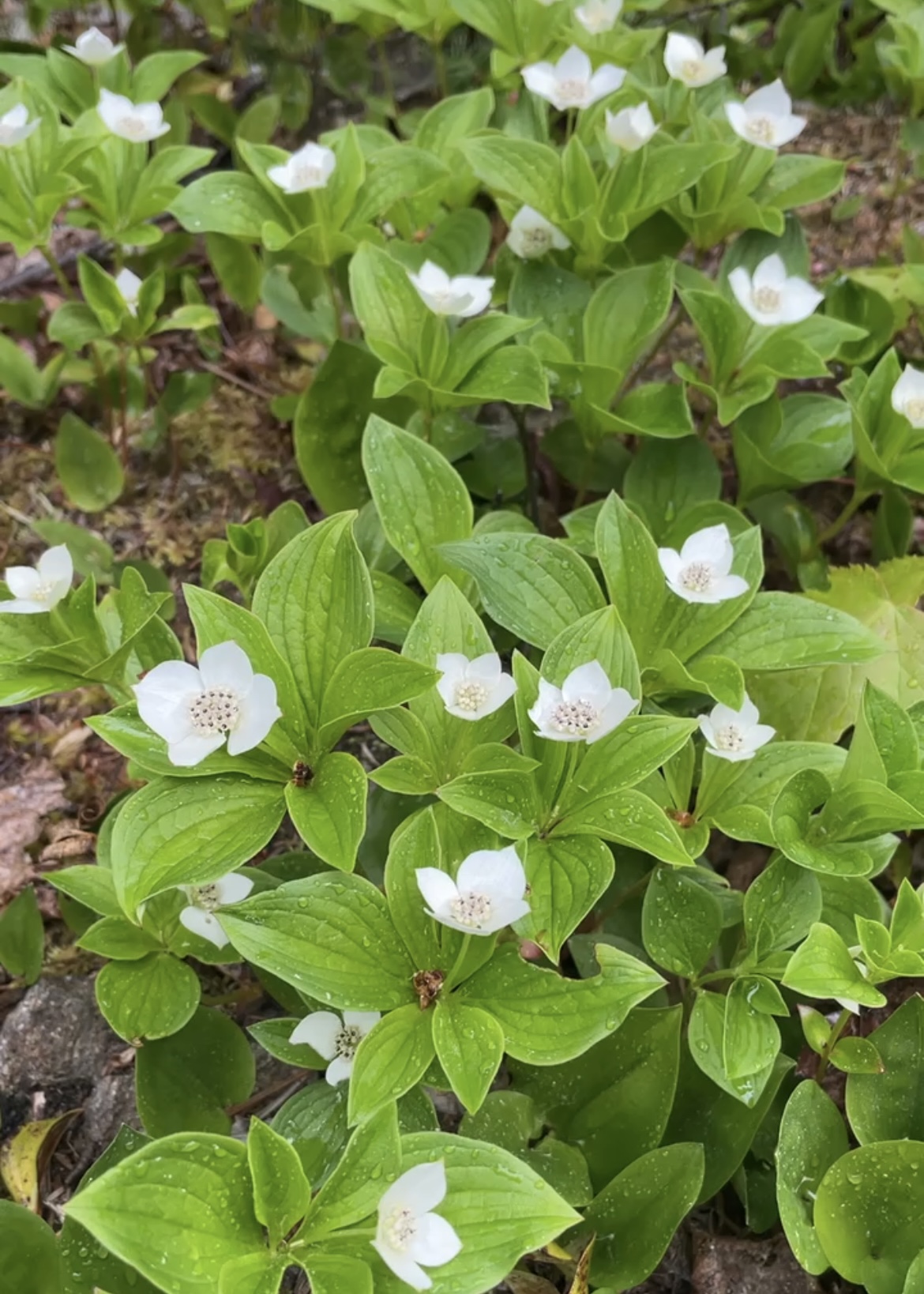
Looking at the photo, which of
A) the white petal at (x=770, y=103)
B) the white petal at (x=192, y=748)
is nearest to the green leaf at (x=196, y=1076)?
the white petal at (x=192, y=748)

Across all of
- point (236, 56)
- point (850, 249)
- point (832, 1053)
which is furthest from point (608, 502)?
point (236, 56)

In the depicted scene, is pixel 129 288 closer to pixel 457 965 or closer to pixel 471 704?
pixel 471 704

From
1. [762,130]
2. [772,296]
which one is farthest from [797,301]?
[762,130]

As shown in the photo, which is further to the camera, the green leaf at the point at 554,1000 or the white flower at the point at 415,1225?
the green leaf at the point at 554,1000

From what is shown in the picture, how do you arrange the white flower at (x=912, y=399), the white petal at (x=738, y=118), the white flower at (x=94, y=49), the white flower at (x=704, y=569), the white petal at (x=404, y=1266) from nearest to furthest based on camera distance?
the white petal at (x=404, y=1266)
the white flower at (x=704, y=569)
the white flower at (x=912, y=399)
the white petal at (x=738, y=118)
the white flower at (x=94, y=49)

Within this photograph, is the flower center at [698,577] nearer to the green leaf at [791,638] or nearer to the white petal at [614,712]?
the green leaf at [791,638]

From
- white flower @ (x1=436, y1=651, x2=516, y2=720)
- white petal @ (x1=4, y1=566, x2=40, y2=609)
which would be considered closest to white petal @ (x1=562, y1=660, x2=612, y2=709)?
white flower @ (x1=436, y1=651, x2=516, y2=720)
